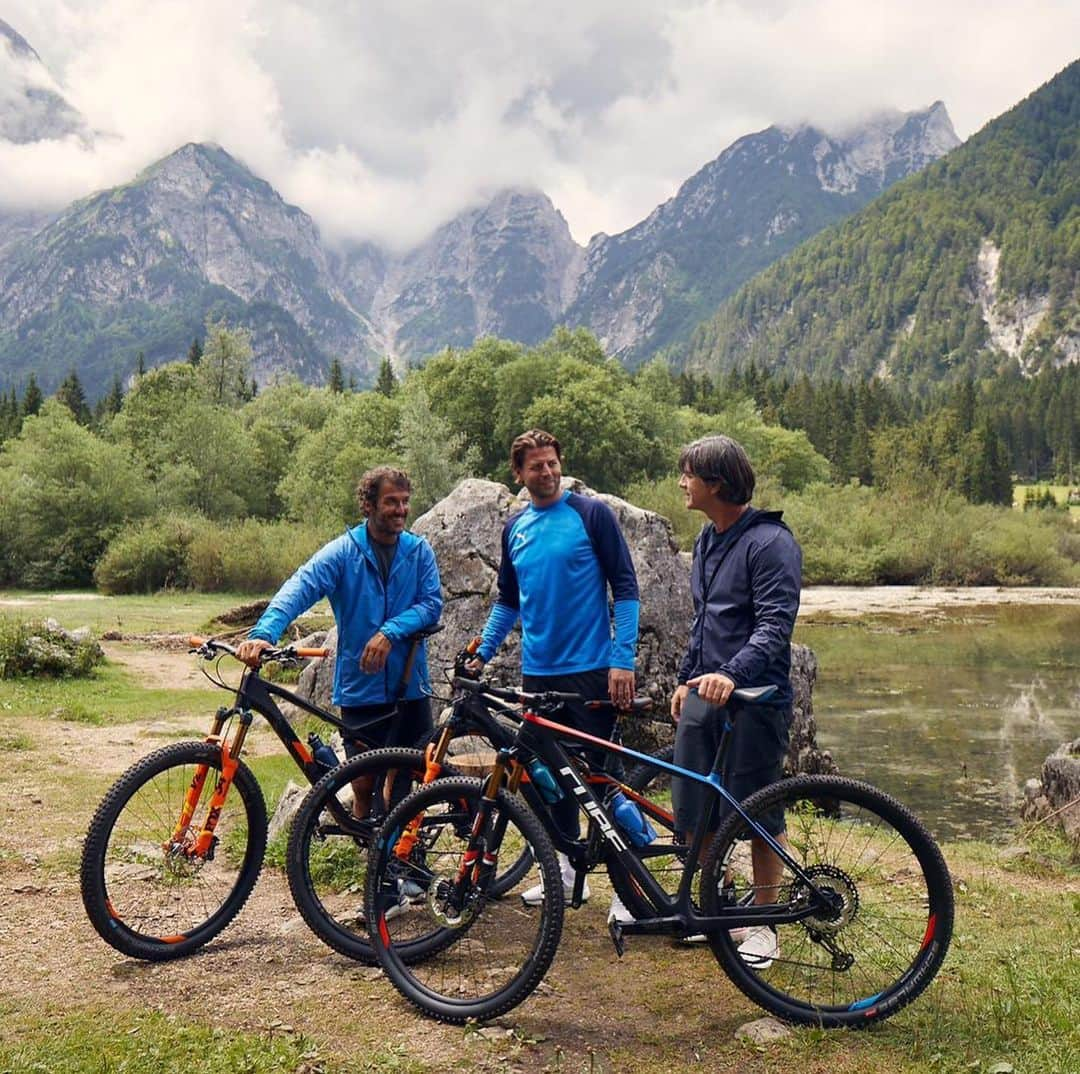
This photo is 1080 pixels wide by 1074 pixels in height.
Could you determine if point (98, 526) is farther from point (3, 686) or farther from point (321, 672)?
point (321, 672)

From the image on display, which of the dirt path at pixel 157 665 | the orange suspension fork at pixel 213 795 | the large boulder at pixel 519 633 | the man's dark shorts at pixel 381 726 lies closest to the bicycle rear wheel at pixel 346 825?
the man's dark shorts at pixel 381 726

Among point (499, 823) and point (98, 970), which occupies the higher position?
point (499, 823)

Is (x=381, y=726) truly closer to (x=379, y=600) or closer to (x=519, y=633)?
(x=379, y=600)

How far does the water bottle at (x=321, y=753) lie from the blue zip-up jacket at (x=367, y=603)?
286 millimetres

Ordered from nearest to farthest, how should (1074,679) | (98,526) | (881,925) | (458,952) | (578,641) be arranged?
1. (881,925)
2. (458,952)
3. (578,641)
4. (1074,679)
5. (98,526)

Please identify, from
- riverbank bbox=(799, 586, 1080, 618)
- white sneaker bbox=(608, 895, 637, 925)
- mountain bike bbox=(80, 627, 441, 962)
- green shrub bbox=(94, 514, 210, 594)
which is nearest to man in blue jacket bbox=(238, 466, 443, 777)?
mountain bike bbox=(80, 627, 441, 962)

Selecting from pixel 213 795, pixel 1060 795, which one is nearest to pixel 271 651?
pixel 213 795

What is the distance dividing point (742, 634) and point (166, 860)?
10.3ft

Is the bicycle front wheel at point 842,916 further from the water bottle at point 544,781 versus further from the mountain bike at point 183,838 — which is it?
the mountain bike at point 183,838

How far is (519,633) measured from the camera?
36.0 feet

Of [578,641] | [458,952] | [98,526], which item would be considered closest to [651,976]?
[458,952]

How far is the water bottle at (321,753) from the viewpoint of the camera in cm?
522

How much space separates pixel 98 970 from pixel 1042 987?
4503 millimetres

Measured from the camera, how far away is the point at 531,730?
4.45 m
